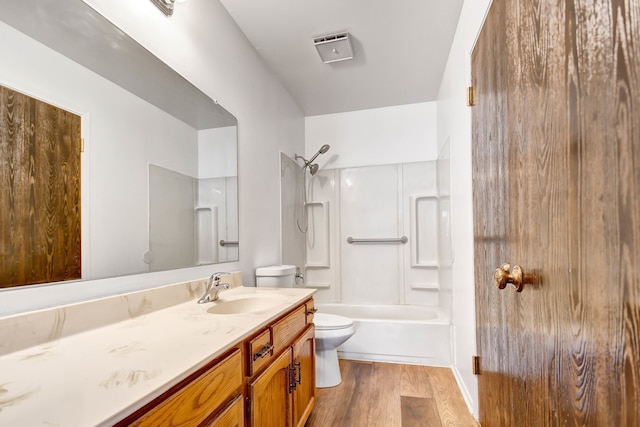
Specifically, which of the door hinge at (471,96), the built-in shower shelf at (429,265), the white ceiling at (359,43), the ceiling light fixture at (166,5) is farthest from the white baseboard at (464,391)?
the ceiling light fixture at (166,5)

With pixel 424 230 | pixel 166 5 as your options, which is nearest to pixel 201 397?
pixel 166 5

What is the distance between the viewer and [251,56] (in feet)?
7.28

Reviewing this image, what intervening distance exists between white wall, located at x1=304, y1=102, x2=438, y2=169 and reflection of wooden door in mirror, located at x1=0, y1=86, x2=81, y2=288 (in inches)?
106

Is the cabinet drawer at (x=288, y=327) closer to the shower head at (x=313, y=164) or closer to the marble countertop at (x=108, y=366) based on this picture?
the marble countertop at (x=108, y=366)

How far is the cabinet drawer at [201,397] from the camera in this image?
2.02ft

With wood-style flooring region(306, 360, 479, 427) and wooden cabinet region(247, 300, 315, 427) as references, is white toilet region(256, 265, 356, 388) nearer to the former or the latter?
wood-style flooring region(306, 360, 479, 427)

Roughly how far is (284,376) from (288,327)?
193 mm

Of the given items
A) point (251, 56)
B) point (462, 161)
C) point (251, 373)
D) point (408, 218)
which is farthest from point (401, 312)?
point (251, 56)

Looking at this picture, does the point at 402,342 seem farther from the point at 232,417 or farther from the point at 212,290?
the point at 232,417

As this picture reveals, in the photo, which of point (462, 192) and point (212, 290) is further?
point (462, 192)

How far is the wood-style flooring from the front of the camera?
1744mm

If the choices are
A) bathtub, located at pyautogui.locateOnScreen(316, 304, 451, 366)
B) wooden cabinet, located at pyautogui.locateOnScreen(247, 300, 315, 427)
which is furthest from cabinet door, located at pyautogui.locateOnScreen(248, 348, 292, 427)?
bathtub, located at pyautogui.locateOnScreen(316, 304, 451, 366)

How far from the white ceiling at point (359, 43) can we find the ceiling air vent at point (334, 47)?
47mm

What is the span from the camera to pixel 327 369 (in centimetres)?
216
